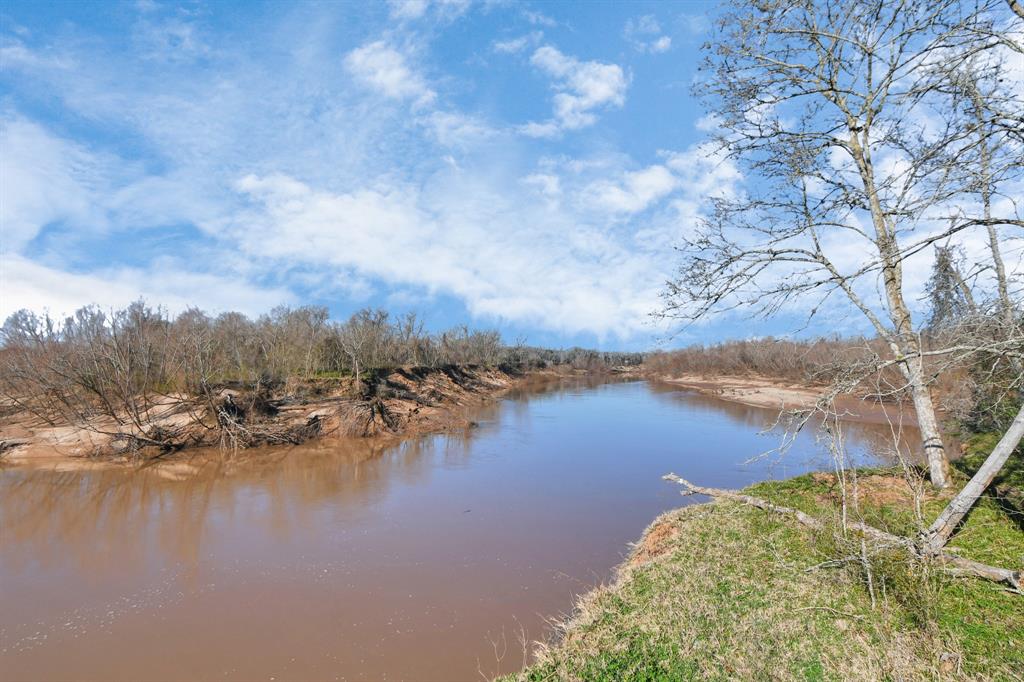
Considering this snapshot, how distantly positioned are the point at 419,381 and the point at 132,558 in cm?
3026

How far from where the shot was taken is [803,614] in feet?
16.7

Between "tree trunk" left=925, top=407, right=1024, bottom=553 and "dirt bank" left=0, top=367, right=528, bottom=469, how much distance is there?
2187 centimetres

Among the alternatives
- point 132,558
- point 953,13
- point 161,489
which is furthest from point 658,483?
point 161,489

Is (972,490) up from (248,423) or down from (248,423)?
up

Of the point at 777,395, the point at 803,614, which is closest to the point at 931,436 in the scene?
the point at 803,614

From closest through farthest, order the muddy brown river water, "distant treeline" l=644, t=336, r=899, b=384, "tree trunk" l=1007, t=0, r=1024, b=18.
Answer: "tree trunk" l=1007, t=0, r=1024, b=18, the muddy brown river water, "distant treeline" l=644, t=336, r=899, b=384

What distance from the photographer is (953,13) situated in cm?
531

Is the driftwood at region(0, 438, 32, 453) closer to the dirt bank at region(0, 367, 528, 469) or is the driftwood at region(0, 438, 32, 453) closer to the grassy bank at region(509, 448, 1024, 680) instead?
the dirt bank at region(0, 367, 528, 469)

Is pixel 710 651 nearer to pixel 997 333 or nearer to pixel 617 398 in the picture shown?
pixel 997 333

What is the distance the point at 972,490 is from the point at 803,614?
9.00 feet

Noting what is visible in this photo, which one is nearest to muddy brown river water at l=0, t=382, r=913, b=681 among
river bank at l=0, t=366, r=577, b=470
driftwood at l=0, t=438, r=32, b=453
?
river bank at l=0, t=366, r=577, b=470

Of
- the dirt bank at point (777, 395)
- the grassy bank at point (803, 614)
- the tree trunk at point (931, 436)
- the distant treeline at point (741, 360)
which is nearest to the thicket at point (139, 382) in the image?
the grassy bank at point (803, 614)

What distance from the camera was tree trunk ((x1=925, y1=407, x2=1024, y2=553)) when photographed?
5.44 metres

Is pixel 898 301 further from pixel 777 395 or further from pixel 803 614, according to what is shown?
pixel 777 395
